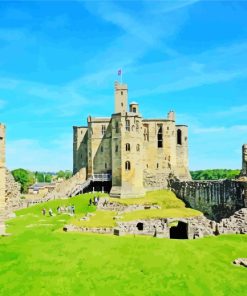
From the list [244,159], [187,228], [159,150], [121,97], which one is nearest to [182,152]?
[159,150]

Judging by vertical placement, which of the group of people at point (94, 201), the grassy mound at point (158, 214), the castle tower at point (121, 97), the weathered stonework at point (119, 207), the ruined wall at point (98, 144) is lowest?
the grassy mound at point (158, 214)

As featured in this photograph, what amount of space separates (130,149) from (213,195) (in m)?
16.1

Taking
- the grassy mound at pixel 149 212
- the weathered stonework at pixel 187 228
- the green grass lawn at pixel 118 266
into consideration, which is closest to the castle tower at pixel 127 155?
the grassy mound at pixel 149 212

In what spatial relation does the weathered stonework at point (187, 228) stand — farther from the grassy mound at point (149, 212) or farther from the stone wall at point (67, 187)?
the stone wall at point (67, 187)

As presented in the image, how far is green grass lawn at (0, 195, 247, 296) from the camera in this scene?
28.2 metres

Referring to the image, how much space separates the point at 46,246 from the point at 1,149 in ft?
54.0

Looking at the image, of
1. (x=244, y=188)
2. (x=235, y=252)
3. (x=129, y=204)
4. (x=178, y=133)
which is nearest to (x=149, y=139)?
(x=178, y=133)

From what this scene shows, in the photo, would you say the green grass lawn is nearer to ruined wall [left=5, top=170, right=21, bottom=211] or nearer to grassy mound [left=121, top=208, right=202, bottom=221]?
grassy mound [left=121, top=208, right=202, bottom=221]

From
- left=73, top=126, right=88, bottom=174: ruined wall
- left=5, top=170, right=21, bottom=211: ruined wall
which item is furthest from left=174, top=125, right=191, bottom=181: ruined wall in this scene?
left=5, top=170, right=21, bottom=211: ruined wall

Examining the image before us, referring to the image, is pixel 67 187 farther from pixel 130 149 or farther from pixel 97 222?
pixel 97 222

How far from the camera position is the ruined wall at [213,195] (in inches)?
2309

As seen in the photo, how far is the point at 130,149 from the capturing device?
252 feet

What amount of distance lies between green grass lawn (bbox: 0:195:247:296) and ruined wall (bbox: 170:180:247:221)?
16.9 meters

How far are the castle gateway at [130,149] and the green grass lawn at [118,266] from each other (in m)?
35.0
